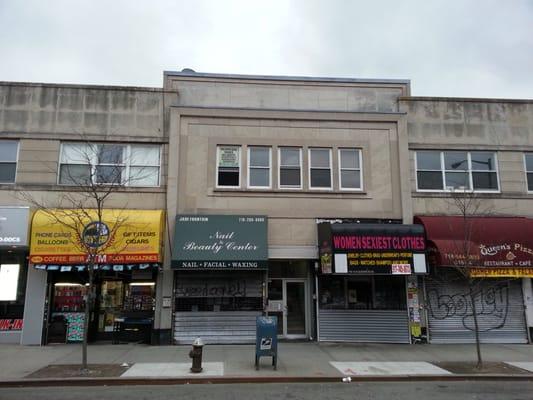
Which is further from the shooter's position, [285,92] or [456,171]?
[456,171]

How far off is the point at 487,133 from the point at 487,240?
4.31 meters

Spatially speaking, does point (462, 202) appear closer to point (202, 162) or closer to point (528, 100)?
point (528, 100)

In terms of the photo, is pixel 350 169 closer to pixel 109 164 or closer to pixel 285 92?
pixel 285 92

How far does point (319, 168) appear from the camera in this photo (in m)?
16.1

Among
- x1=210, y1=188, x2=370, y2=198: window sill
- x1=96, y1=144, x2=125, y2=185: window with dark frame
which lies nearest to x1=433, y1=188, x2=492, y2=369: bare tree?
x1=210, y1=188, x2=370, y2=198: window sill

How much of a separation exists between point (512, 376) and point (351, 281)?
577 centimetres

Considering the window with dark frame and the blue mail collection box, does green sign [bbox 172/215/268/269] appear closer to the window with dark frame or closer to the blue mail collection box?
the window with dark frame

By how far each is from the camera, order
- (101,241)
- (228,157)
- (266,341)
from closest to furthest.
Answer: (266,341) → (101,241) → (228,157)

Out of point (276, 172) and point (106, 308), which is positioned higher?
point (276, 172)

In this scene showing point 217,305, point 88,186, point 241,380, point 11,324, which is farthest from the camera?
point 217,305

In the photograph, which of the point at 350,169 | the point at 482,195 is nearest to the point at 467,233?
the point at 482,195

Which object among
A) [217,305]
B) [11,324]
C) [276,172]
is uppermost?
[276,172]

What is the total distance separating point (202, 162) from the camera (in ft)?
51.5

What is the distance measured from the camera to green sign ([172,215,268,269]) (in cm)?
1416
